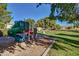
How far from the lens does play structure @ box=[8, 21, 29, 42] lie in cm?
510

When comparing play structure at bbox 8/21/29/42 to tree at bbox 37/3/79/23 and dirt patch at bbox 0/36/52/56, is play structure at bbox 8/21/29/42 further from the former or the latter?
tree at bbox 37/3/79/23

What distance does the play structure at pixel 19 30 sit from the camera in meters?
5.10

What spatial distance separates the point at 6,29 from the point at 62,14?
3.57 feet

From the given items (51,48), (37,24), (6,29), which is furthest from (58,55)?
(6,29)

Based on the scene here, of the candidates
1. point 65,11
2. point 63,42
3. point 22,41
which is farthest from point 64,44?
point 22,41

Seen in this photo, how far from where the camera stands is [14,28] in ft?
16.9

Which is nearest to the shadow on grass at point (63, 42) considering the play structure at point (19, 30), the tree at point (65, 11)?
the tree at point (65, 11)

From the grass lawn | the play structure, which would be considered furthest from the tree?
the play structure

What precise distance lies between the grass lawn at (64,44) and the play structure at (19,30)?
0.43m

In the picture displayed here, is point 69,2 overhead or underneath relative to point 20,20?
overhead

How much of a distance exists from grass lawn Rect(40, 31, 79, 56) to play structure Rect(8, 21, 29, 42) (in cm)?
43

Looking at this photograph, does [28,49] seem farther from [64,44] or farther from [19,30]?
[64,44]

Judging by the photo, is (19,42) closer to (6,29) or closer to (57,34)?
(6,29)

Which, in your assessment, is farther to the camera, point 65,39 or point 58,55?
point 65,39
